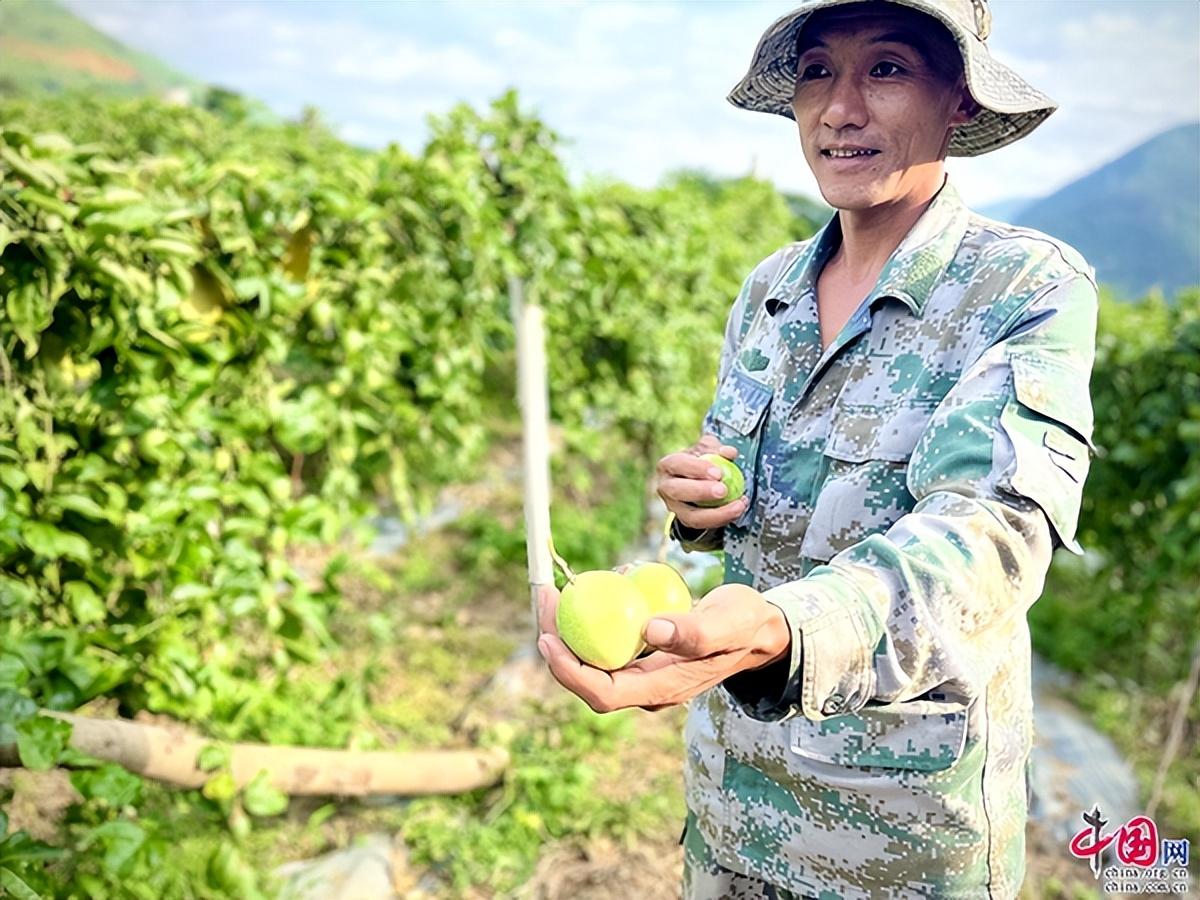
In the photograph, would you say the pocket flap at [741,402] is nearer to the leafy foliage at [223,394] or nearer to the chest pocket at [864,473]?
the chest pocket at [864,473]

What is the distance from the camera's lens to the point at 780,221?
31.7 feet

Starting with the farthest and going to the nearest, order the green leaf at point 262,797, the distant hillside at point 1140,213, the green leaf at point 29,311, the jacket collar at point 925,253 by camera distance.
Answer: the distant hillside at point 1140,213 → the green leaf at point 262,797 → the green leaf at point 29,311 → the jacket collar at point 925,253

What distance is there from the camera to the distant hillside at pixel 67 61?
28.2 feet

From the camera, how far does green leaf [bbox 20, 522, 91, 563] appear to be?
1.98 meters

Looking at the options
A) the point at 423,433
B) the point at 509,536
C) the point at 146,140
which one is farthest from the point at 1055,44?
the point at 146,140

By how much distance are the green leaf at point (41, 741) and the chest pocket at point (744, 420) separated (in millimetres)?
1256

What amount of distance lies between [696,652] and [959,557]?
0.94ft

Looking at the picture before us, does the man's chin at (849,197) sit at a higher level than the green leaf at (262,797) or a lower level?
higher

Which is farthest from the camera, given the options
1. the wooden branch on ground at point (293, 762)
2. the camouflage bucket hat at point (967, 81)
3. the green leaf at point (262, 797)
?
→ the green leaf at point (262, 797)

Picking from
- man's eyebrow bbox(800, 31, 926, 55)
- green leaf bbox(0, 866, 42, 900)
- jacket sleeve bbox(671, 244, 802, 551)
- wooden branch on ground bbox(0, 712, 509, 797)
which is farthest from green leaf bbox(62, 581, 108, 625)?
man's eyebrow bbox(800, 31, 926, 55)

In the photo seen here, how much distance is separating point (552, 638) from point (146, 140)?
6825 mm

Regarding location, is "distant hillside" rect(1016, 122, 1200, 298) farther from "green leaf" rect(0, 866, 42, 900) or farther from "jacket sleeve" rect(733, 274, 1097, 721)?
"green leaf" rect(0, 866, 42, 900)

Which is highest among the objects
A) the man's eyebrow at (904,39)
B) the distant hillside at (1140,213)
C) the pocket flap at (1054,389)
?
the distant hillside at (1140,213)

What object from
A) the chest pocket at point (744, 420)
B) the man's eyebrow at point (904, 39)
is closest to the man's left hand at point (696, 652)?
the chest pocket at point (744, 420)
